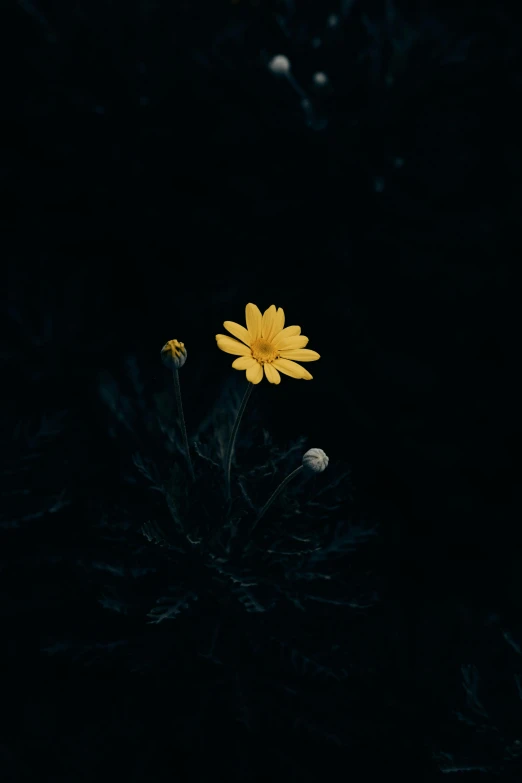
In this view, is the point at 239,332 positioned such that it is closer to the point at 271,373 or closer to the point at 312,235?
the point at 271,373

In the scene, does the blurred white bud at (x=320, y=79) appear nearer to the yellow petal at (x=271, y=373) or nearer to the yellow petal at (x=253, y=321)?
the yellow petal at (x=253, y=321)

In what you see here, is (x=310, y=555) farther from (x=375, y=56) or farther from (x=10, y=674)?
(x=375, y=56)

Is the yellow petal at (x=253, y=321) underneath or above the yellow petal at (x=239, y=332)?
above

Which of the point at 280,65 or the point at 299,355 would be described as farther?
the point at 280,65

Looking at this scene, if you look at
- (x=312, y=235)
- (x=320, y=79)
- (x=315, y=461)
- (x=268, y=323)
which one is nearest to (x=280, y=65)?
(x=320, y=79)

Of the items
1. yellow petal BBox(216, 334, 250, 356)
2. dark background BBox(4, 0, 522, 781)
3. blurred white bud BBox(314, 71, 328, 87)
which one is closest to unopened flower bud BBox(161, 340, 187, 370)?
yellow petal BBox(216, 334, 250, 356)

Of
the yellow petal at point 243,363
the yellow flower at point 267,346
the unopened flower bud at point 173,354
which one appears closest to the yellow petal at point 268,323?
the yellow flower at point 267,346

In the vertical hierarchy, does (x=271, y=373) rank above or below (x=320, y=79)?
below

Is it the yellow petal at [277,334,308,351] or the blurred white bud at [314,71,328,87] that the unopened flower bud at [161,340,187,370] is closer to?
the yellow petal at [277,334,308,351]
